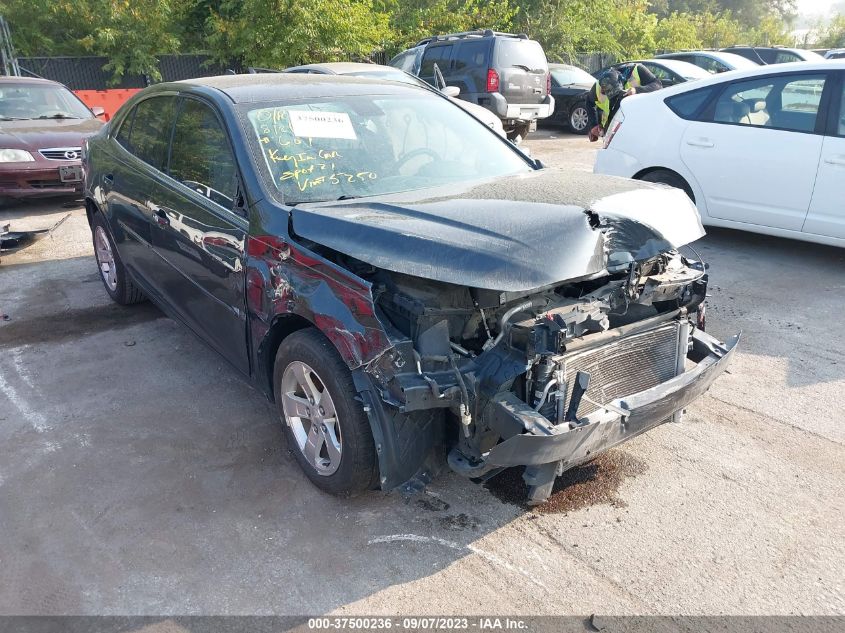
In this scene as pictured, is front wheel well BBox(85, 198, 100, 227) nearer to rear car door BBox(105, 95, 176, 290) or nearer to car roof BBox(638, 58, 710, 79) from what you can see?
rear car door BBox(105, 95, 176, 290)

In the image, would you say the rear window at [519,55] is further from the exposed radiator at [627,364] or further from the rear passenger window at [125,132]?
the exposed radiator at [627,364]

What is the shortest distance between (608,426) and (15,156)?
27.3 ft

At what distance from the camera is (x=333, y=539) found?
9.82 ft

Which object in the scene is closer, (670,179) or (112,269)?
(112,269)

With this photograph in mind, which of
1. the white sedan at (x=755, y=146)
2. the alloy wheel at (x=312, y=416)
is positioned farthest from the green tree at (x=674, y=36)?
the alloy wheel at (x=312, y=416)

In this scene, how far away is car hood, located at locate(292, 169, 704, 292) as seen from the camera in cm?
266

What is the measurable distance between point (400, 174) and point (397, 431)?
5.02ft

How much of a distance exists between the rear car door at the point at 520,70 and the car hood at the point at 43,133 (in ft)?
23.2

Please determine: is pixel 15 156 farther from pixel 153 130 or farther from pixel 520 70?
pixel 520 70

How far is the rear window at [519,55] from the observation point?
42.0 feet

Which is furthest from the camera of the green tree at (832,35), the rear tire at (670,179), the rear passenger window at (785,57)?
the green tree at (832,35)

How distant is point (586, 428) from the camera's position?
2.66 metres

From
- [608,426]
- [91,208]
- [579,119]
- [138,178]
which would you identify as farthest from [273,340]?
[579,119]

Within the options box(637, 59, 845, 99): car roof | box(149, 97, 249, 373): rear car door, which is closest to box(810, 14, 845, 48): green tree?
box(637, 59, 845, 99): car roof
